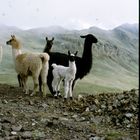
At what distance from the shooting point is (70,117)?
1427 centimetres

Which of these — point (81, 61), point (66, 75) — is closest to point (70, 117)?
point (66, 75)

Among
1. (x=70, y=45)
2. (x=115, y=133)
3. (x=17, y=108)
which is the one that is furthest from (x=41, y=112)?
(x=70, y=45)

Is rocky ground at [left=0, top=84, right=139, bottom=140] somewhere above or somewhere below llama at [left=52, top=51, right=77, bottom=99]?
below

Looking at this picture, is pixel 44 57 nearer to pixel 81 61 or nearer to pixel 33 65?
pixel 33 65

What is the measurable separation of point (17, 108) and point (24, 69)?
129 inches

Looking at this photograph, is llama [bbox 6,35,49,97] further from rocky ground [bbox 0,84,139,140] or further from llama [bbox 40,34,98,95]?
llama [bbox 40,34,98,95]

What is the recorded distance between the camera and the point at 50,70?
1947 cm

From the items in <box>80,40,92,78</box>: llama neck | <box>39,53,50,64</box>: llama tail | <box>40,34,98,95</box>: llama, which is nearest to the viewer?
<box>39,53,50,64</box>: llama tail

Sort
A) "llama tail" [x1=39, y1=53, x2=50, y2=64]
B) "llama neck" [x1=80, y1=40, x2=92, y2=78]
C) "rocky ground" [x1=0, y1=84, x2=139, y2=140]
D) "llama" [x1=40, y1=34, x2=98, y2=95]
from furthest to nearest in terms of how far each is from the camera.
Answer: "llama neck" [x1=80, y1=40, x2=92, y2=78] → "llama" [x1=40, y1=34, x2=98, y2=95] → "llama tail" [x1=39, y1=53, x2=50, y2=64] → "rocky ground" [x1=0, y1=84, x2=139, y2=140]

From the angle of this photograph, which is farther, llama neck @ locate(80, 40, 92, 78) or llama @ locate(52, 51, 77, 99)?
llama neck @ locate(80, 40, 92, 78)

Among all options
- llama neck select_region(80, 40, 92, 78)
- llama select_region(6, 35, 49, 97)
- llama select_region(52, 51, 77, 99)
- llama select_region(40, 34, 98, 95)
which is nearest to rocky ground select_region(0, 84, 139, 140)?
llama select_region(52, 51, 77, 99)

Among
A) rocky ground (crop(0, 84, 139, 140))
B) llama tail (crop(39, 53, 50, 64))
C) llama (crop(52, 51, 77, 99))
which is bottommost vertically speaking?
rocky ground (crop(0, 84, 139, 140))

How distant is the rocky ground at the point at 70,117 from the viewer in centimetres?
1217

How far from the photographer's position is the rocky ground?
479 inches
